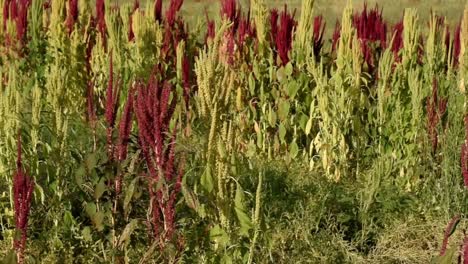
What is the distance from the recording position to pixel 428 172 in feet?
15.9

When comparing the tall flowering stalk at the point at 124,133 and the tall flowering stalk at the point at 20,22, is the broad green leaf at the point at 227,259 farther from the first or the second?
the tall flowering stalk at the point at 20,22

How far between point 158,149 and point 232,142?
286mm

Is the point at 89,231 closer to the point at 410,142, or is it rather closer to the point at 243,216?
the point at 243,216

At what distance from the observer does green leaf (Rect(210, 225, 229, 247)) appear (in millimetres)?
3221

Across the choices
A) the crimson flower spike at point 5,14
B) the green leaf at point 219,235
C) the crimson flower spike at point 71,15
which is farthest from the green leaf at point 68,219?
the crimson flower spike at point 5,14

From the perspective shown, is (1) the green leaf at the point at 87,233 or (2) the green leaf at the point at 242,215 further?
(1) the green leaf at the point at 87,233

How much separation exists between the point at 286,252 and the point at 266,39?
231 centimetres

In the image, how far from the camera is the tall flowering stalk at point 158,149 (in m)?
3.14

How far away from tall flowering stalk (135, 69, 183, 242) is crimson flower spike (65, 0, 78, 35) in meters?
3.39

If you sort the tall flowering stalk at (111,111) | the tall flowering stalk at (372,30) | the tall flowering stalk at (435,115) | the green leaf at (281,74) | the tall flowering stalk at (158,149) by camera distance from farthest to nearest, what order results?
the tall flowering stalk at (372,30)
the green leaf at (281,74)
the tall flowering stalk at (435,115)
the tall flowering stalk at (111,111)
the tall flowering stalk at (158,149)

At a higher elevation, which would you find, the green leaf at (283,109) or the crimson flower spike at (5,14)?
the crimson flower spike at (5,14)

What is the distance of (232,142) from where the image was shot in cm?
325

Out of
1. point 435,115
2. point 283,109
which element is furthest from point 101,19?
point 435,115

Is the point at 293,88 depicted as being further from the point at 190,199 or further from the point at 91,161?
the point at 190,199
